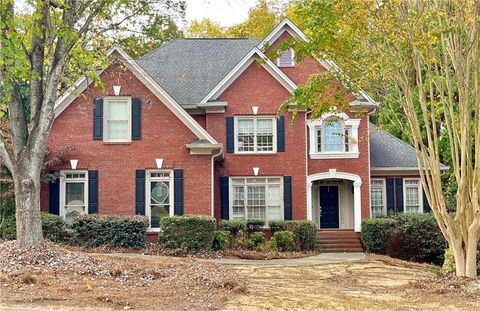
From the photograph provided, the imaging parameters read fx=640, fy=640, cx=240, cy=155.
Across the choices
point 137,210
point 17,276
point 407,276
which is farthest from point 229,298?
point 137,210

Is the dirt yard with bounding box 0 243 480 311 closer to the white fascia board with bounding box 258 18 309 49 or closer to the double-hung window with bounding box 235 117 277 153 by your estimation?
the double-hung window with bounding box 235 117 277 153

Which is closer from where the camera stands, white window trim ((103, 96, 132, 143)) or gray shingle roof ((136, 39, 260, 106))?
white window trim ((103, 96, 132, 143))

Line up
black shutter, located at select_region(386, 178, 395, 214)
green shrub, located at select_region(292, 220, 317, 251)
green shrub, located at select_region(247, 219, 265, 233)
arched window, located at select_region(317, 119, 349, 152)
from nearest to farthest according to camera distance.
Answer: green shrub, located at select_region(292, 220, 317, 251) < green shrub, located at select_region(247, 219, 265, 233) < arched window, located at select_region(317, 119, 349, 152) < black shutter, located at select_region(386, 178, 395, 214)

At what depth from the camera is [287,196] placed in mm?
24344

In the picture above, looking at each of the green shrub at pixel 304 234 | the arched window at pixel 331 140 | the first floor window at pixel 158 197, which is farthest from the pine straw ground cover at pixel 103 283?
the arched window at pixel 331 140

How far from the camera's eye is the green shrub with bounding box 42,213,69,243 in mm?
20578

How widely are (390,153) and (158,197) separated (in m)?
10.1

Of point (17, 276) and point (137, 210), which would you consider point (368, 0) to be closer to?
point (17, 276)

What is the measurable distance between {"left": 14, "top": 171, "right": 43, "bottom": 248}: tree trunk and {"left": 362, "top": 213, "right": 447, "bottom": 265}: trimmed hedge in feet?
43.2

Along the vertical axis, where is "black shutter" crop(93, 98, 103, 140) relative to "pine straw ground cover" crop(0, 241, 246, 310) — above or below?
above

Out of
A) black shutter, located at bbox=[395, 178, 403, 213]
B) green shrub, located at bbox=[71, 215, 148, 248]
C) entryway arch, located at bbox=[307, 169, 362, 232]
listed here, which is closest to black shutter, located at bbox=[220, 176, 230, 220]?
entryway arch, located at bbox=[307, 169, 362, 232]

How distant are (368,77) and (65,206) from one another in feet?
40.1

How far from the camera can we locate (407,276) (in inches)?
619

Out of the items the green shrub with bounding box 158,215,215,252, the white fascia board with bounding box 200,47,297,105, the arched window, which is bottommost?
the green shrub with bounding box 158,215,215,252
